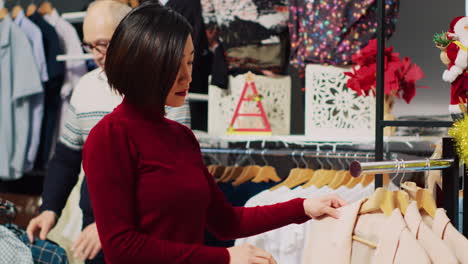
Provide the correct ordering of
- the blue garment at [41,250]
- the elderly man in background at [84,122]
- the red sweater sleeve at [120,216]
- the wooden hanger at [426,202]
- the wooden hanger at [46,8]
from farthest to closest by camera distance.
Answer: the wooden hanger at [46,8], the blue garment at [41,250], the elderly man in background at [84,122], the wooden hanger at [426,202], the red sweater sleeve at [120,216]

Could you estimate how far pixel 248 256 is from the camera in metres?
1.11

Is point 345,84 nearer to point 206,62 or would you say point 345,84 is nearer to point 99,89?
point 206,62

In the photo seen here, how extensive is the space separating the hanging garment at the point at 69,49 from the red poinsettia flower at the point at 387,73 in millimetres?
1833

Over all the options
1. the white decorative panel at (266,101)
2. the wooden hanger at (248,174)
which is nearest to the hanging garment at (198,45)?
the white decorative panel at (266,101)

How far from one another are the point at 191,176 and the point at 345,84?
156cm

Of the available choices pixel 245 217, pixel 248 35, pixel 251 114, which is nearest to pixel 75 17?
pixel 248 35

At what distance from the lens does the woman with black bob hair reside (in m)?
1.08

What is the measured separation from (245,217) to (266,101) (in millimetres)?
1541

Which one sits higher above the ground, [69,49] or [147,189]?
[69,49]

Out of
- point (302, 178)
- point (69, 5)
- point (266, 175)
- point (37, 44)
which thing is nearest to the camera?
point (302, 178)

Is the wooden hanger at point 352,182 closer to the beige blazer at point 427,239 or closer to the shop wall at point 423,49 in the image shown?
the shop wall at point 423,49

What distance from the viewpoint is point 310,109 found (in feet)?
8.68

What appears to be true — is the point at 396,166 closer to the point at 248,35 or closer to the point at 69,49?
the point at 248,35

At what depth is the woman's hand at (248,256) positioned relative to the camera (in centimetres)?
110
